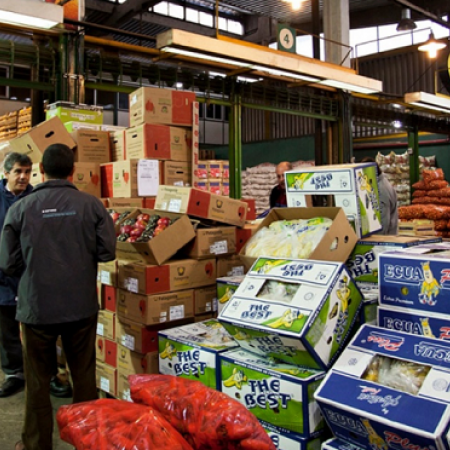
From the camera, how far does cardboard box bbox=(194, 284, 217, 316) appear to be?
3105mm

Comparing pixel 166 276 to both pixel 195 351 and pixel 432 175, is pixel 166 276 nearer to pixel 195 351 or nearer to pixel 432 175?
pixel 195 351

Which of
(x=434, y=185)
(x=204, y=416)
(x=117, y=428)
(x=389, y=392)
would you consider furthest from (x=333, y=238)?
(x=434, y=185)

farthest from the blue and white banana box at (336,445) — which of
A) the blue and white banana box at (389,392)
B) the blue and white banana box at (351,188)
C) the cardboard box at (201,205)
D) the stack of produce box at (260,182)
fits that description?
the stack of produce box at (260,182)

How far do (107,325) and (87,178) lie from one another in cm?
172

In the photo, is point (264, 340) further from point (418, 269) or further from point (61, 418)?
point (61, 418)

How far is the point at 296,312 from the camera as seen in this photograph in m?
1.87

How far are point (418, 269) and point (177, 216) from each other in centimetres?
157

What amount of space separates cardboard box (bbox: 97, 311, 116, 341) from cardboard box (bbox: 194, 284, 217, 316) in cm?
55

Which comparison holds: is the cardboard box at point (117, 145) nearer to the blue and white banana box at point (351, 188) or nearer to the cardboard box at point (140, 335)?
the cardboard box at point (140, 335)

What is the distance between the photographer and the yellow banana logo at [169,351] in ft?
8.11

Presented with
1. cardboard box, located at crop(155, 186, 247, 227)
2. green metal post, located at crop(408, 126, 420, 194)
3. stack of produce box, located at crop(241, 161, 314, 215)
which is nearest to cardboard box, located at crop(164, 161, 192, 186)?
cardboard box, located at crop(155, 186, 247, 227)

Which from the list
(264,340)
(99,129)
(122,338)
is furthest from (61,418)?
(99,129)

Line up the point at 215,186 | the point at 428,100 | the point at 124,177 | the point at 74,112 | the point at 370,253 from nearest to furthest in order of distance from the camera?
1. the point at 370,253
2. the point at 124,177
3. the point at 74,112
4. the point at 428,100
5. the point at 215,186

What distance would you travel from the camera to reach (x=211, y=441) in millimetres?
1248
